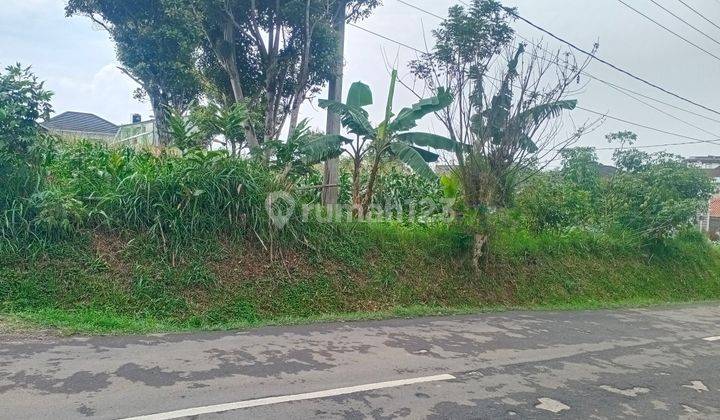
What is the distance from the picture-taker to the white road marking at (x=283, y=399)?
154 inches

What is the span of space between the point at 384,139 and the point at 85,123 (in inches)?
977

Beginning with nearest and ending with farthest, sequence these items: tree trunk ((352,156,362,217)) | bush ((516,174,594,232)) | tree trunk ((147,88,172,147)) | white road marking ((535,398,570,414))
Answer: white road marking ((535,398,570,414)) < tree trunk ((352,156,362,217)) < bush ((516,174,594,232)) < tree trunk ((147,88,172,147))

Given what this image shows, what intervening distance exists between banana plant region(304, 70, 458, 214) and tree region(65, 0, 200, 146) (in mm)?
4403

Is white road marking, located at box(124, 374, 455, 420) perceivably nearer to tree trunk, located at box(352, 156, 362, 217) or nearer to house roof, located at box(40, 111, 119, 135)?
tree trunk, located at box(352, 156, 362, 217)

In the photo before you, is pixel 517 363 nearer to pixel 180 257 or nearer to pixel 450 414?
pixel 450 414

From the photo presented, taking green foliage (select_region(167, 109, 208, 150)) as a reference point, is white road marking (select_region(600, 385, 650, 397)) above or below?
below

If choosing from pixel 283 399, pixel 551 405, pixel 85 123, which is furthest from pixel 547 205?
pixel 85 123

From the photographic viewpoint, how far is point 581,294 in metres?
12.3

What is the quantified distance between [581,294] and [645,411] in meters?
8.10

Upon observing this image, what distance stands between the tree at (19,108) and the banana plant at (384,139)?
4.55 metres

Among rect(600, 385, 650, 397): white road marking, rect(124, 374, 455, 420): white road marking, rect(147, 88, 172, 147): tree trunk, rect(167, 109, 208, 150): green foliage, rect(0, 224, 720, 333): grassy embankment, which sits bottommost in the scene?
rect(600, 385, 650, 397): white road marking

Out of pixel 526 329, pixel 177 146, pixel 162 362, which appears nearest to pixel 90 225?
pixel 177 146

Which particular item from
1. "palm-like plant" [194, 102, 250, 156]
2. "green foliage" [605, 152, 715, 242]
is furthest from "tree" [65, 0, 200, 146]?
"green foliage" [605, 152, 715, 242]

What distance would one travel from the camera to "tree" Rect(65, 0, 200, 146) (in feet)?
40.6
